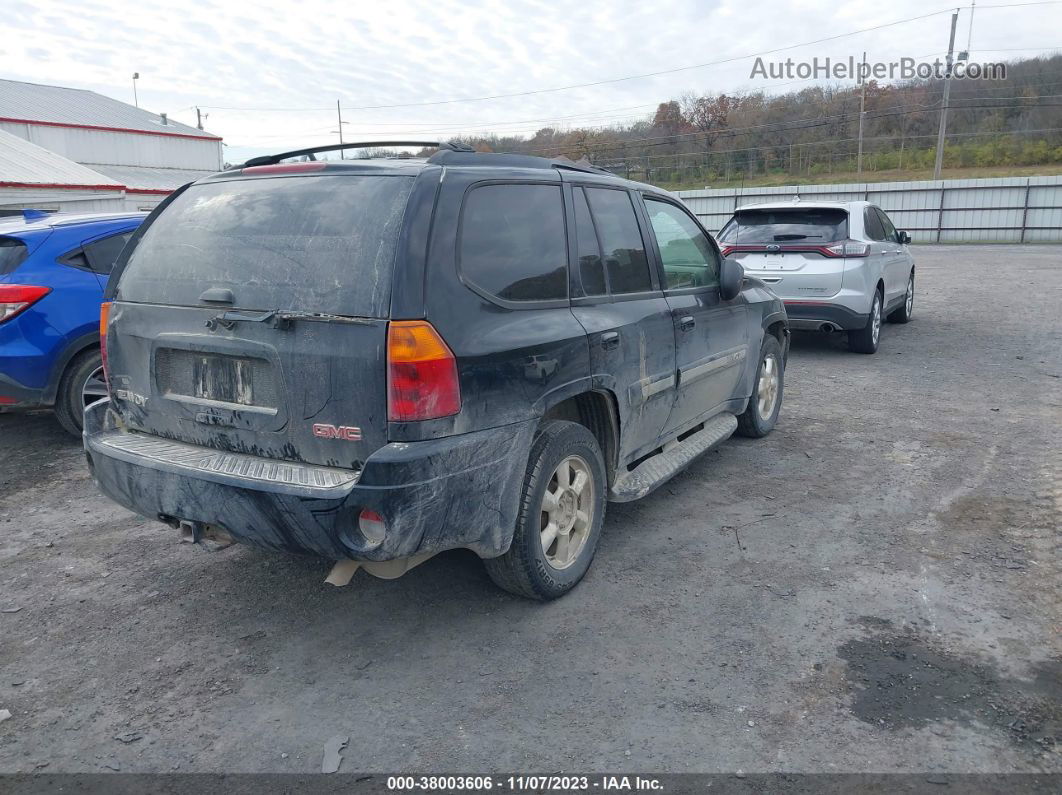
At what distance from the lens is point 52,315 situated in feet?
19.1

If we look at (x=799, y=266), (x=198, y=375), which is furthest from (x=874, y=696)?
(x=799, y=266)

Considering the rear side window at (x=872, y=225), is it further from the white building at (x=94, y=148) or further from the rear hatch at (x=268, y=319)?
the white building at (x=94, y=148)

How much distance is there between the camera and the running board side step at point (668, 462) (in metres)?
4.22

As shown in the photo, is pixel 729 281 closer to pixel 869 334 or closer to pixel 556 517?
pixel 556 517

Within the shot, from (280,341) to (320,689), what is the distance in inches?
51.4

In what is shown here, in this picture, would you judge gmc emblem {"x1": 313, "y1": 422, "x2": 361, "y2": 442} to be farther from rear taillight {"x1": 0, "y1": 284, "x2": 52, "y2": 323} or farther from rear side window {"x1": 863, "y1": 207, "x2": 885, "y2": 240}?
rear side window {"x1": 863, "y1": 207, "x2": 885, "y2": 240}

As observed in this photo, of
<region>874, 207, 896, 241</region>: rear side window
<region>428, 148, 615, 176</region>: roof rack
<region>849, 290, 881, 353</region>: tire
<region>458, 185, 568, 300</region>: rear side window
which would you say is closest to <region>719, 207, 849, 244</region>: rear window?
<region>849, 290, 881, 353</region>: tire

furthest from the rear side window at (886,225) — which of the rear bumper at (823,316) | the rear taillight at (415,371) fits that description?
the rear taillight at (415,371)

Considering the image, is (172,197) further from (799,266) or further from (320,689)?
(799,266)

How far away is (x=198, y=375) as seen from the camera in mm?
3336

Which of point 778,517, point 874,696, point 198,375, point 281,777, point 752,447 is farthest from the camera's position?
point 752,447

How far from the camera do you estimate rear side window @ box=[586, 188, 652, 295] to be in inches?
162

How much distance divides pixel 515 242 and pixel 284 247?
93cm

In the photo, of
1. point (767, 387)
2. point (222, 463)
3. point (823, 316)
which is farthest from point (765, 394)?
point (222, 463)
